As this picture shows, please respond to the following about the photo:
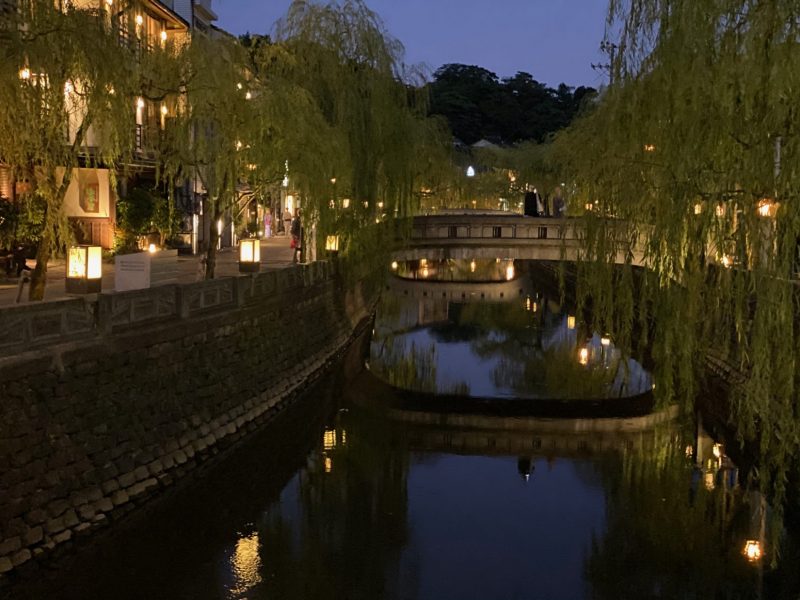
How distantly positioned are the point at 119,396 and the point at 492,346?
21.1 m

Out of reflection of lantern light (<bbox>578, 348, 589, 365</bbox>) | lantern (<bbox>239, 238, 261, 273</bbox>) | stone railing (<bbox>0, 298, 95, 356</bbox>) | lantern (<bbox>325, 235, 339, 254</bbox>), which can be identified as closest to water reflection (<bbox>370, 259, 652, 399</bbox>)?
reflection of lantern light (<bbox>578, 348, 589, 365</bbox>)

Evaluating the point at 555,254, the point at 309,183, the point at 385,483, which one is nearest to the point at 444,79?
the point at 555,254

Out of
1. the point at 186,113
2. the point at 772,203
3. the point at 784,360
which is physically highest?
the point at 186,113

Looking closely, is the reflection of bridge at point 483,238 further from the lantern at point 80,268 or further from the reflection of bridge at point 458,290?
the lantern at point 80,268

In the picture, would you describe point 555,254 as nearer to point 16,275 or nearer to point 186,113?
point 186,113

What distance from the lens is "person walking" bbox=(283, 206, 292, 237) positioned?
56.8 m

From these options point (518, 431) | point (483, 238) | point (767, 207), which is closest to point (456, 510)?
point (518, 431)

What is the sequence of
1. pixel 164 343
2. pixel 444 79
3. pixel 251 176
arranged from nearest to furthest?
pixel 164 343 < pixel 251 176 < pixel 444 79

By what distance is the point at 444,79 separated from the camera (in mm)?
118188

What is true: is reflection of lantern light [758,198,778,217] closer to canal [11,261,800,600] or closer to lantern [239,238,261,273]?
canal [11,261,800,600]

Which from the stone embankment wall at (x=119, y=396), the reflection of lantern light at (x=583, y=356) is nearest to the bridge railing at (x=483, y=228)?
the reflection of lantern light at (x=583, y=356)

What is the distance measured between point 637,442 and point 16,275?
645 inches

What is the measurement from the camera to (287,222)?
57.8 meters

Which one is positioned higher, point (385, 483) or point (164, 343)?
point (164, 343)
